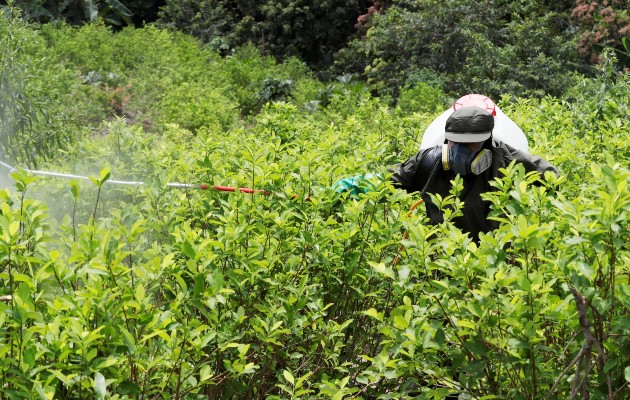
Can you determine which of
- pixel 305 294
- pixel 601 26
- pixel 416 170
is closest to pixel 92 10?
pixel 601 26

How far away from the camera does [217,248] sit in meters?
3.07

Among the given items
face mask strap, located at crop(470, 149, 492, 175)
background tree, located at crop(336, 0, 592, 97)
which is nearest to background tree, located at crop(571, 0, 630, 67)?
background tree, located at crop(336, 0, 592, 97)

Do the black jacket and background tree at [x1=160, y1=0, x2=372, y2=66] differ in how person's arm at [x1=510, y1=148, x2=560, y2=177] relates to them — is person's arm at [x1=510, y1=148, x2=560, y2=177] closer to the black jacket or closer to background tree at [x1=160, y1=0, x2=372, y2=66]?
the black jacket

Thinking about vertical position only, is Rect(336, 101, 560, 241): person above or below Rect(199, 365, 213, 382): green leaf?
below

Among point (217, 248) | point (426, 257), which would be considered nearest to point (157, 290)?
point (217, 248)

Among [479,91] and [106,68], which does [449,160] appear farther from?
[106,68]

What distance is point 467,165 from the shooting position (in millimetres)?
4457

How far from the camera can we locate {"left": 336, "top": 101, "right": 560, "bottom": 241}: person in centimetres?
437

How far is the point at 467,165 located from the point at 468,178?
4.6 inches

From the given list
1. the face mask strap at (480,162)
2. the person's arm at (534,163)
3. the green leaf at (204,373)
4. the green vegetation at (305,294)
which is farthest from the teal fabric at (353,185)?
the green leaf at (204,373)

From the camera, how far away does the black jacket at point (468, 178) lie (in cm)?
446

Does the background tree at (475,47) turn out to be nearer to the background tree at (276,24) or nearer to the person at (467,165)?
the background tree at (276,24)

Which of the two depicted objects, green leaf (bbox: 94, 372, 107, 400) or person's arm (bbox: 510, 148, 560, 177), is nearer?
green leaf (bbox: 94, 372, 107, 400)

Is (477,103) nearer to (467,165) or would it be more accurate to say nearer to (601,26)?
(467,165)
